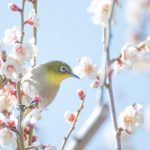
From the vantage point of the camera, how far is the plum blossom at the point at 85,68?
248 centimetres

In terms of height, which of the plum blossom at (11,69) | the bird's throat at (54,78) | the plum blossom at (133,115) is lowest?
the plum blossom at (133,115)

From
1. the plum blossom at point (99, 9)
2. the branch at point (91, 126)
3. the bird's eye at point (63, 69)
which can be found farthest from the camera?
the bird's eye at point (63, 69)

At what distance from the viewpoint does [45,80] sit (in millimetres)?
2789

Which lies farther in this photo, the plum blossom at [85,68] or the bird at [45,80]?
the plum blossom at [85,68]

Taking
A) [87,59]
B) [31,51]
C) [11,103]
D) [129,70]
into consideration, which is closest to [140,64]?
[129,70]

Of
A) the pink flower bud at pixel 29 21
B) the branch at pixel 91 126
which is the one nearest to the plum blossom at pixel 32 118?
the pink flower bud at pixel 29 21

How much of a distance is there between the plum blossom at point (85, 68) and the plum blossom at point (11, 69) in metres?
0.42

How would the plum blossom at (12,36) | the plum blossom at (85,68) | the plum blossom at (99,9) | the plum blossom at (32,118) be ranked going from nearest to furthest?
the plum blossom at (32,118) < the plum blossom at (12,36) < the plum blossom at (85,68) < the plum blossom at (99,9)

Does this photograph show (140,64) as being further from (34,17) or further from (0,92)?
(0,92)

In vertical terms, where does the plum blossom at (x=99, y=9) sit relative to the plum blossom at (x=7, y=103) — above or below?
above

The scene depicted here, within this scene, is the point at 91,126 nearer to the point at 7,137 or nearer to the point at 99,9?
the point at 7,137

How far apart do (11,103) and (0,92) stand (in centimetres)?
14

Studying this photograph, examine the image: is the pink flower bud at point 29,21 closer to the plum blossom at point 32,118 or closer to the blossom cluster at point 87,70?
the blossom cluster at point 87,70

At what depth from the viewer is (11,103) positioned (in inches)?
87.7
